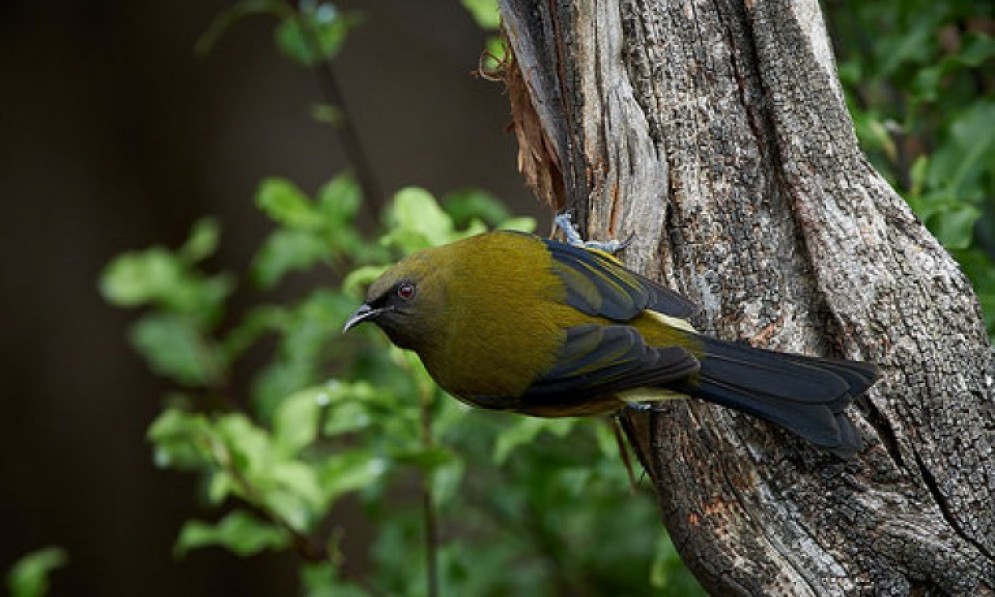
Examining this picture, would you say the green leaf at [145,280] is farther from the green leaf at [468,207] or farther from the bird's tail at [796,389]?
the bird's tail at [796,389]

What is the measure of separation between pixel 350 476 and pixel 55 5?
436cm

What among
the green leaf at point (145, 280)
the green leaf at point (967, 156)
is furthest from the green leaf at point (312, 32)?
the green leaf at point (967, 156)

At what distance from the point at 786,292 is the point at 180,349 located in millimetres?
2468

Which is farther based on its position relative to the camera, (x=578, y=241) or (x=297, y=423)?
(x=297, y=423)

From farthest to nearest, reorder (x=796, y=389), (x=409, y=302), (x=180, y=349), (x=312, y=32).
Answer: (x=180, y=349)
(x=312, y=32)
(x=409, y=302)
(x=796, y=389)

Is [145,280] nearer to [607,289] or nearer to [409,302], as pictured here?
[409,302]

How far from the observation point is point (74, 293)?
23.2ft

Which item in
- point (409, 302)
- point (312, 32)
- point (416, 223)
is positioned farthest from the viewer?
point (312, 32)

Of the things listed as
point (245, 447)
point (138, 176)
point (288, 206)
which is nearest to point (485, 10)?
point (288, 206)

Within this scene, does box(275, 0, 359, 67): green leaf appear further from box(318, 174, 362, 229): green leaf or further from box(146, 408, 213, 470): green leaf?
box(146, 408, 213, 470): green leaf

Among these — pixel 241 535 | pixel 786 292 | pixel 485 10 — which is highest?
pixel 485 10

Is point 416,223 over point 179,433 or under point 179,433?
over

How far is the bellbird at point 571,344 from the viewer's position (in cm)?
250

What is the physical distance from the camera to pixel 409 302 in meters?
3.12
